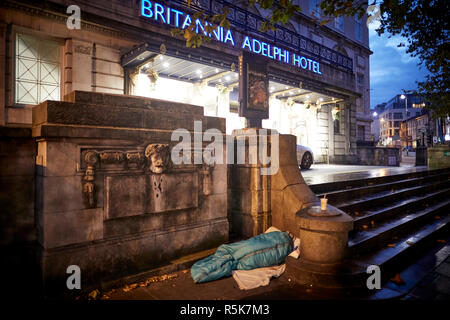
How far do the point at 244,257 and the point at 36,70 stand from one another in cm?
1052

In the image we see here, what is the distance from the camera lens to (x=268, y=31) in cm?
1622

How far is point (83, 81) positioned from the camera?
33.5 feet

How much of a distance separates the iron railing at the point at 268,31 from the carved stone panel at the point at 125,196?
8.84m

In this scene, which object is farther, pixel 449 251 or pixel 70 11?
pixel 70 11

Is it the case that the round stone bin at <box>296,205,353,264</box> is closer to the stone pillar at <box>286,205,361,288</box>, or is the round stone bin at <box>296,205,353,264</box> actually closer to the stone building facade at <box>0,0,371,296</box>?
the stone pillar at <box>286,205,361,288</box>

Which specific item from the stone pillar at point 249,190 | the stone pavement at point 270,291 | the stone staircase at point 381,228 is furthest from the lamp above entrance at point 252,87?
the stone pavement at point 270,291

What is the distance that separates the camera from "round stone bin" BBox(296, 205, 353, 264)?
12.7ft

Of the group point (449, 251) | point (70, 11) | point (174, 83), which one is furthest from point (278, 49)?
point (449, 251)

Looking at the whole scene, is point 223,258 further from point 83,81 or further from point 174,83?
point 174,83

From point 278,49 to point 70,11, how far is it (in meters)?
10.5

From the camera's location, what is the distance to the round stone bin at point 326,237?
3.86 m

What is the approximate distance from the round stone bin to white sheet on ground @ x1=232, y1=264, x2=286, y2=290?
1.78 ft
